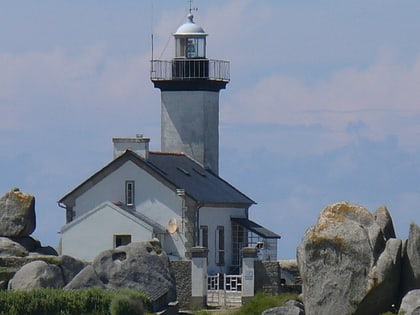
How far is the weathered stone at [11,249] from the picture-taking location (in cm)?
4672

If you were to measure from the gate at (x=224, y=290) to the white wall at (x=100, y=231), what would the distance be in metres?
3.95

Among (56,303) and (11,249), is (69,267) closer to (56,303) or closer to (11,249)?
(56,303)

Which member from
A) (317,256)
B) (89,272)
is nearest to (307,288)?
(317,256)

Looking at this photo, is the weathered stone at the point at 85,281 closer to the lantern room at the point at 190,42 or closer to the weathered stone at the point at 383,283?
the weathered stone at the point at 383,283

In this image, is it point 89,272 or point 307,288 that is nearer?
point 307,288

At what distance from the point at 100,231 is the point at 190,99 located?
725cm

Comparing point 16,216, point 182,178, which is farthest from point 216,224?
point 16,216

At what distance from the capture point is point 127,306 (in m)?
39.0

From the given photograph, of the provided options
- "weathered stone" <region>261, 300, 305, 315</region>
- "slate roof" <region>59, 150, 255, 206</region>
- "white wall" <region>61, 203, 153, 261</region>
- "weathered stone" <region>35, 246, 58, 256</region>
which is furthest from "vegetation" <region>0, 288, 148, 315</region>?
"slate roof" <region>59, 150, 255, 206</region>

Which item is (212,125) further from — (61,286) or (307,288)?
(307,288)

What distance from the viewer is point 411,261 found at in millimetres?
36031

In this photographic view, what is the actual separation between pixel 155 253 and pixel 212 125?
13612mm

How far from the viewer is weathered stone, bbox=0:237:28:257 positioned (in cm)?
4672

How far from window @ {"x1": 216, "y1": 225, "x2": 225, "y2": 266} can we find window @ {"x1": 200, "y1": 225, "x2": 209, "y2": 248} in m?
0.40
